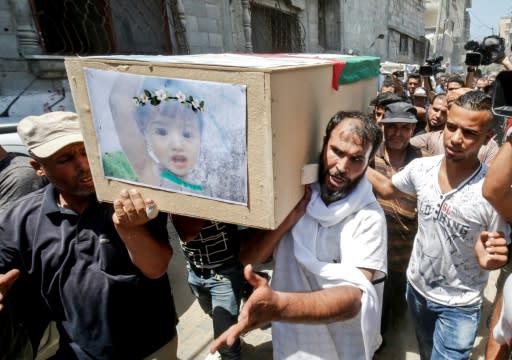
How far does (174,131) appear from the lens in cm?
90

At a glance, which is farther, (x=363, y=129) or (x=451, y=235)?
(x=451, y=235)

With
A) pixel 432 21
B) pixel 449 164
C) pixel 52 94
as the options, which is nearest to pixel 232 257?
pixel 449 164

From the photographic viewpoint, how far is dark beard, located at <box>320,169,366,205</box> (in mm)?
1162

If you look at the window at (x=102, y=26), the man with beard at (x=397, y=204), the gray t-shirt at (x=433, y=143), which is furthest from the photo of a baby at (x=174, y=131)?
the window at (x=102, y=26)

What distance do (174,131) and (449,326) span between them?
4.73ft

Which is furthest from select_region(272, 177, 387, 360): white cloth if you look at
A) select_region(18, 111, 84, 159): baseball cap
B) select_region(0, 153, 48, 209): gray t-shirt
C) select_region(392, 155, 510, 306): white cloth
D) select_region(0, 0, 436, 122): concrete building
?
select_region(0, 0, 436, 122): concrete building

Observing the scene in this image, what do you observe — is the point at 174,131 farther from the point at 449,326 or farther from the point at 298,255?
the point at 449,326

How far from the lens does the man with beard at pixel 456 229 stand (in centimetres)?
140

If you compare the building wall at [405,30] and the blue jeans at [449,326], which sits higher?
the building wall at [405,30]

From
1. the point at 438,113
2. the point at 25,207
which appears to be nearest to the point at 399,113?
the point at 438,113

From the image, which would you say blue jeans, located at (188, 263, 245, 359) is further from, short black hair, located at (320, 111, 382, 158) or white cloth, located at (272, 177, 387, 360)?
short black hair, located at (320, 111, 382, 158)

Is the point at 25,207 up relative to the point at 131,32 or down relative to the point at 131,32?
down

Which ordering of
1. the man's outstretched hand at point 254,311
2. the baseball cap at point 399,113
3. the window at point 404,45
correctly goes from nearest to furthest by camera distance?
the man's outstretched hand at point 254,311 < the baseball cap at point 399,113 < the window at point 404,45

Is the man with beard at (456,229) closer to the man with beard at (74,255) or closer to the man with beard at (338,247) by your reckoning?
the man with beard at (338,247)
